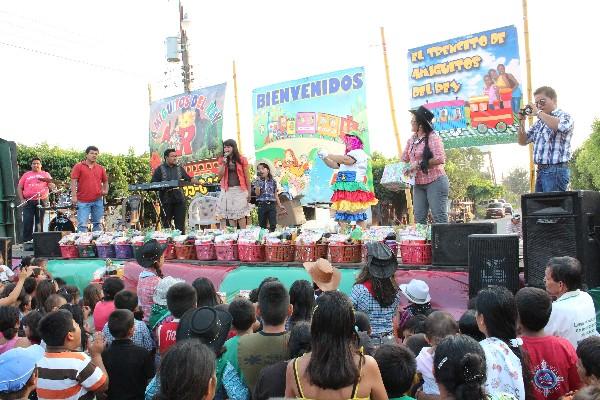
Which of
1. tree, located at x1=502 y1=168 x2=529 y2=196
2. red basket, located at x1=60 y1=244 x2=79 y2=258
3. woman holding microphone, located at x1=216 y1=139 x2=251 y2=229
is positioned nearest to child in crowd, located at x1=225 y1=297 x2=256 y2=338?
woman holding microphone, located at x1=216 y1=139 x2=251 y2=229

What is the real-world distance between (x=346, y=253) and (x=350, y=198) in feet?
4.01

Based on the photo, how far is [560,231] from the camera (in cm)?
468

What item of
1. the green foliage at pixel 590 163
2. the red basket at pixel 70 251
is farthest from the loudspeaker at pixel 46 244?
the green foliage at pixel 590 163

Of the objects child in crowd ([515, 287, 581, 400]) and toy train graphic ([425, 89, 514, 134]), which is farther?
toy train graphic ([425, 89, 514, 134])

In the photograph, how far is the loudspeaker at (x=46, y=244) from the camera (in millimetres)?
8766

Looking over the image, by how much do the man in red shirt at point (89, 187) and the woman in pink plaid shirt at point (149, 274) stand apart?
3.97 meters

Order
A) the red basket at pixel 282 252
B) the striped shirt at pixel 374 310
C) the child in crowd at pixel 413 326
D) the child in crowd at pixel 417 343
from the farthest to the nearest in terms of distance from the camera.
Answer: the red basket at pixel 282 252
the striped shirt at pixel 374 310
the child in crowd at pixel 413 326
the child in crowd at pixel 417 343

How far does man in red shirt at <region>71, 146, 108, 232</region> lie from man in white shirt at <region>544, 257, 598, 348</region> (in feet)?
22.4

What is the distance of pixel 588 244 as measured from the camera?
465cm

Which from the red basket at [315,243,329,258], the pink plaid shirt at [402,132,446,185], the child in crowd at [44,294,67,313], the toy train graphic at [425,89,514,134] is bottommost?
the child in crowd at [44,294,67,313]

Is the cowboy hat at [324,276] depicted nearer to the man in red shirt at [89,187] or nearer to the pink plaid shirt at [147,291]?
the pink plaid shirt at [147,291]

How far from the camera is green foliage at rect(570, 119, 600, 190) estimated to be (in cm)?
2703

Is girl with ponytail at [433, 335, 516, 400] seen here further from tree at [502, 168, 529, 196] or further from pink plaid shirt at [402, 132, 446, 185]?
tree at [502, 168, 529, 196]

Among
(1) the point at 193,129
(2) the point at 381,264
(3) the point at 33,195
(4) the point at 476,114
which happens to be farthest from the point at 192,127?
(2) the point at 381,264
